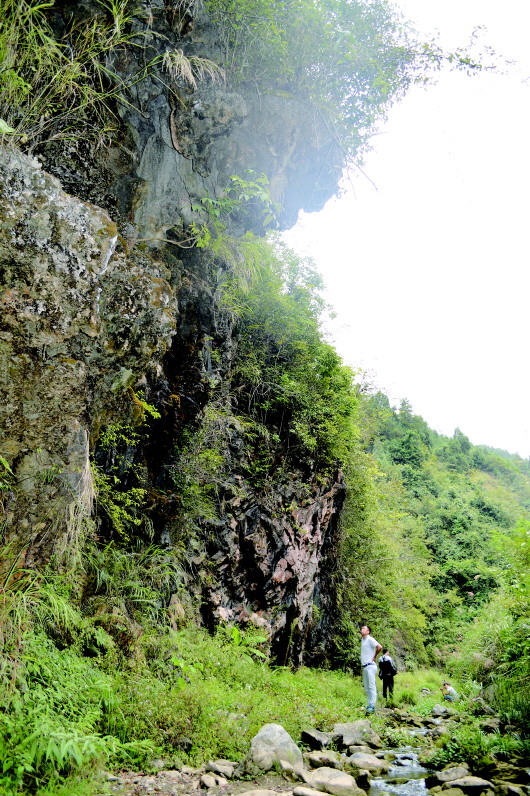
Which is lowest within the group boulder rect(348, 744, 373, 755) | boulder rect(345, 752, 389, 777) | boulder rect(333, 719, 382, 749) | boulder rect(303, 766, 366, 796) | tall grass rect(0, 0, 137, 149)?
boulder rect(333, 719, 382, 749)

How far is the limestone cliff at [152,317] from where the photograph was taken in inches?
164

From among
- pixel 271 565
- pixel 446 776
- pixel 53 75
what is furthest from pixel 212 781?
pixel 53 75

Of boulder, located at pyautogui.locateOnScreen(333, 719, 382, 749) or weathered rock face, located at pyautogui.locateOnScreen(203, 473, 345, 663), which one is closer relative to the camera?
boulder, located at pyautogui.locateOnScreen(333, 719, 382, 749)

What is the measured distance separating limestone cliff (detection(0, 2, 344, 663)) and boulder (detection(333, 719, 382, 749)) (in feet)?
9.06

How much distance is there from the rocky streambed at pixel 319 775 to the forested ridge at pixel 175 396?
24cm

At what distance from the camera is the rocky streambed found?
13.8 feet

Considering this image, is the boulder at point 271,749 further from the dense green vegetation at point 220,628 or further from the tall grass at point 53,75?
the tall grass at point 53,75

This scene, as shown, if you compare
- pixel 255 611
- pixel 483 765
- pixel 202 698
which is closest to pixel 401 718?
pixel 255 611

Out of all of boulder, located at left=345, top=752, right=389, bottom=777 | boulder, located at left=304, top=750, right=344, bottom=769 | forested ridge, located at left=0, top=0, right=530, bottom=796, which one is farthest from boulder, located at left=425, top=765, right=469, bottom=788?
boulder, located at left=304, top=750, right=344, bottom=769

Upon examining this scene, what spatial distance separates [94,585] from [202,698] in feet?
6.34

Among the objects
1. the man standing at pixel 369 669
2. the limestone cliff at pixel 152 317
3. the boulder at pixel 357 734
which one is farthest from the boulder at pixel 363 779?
the limestone cliff at pixel 152 317

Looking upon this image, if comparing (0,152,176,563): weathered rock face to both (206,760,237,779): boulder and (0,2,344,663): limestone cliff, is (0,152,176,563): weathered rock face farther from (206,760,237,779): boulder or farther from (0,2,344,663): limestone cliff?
(206,760,237,779): boulder

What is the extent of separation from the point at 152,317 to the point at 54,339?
45.7 inches

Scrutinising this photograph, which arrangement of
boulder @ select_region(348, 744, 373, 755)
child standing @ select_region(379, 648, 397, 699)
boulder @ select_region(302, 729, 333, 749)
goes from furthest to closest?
1. child standing @ select_region(379, 648, 397, 699)
2. boulder @ select_region(348, 744, 373, 755)
3. boulder @ select_region(302, 729, 333, 749)
